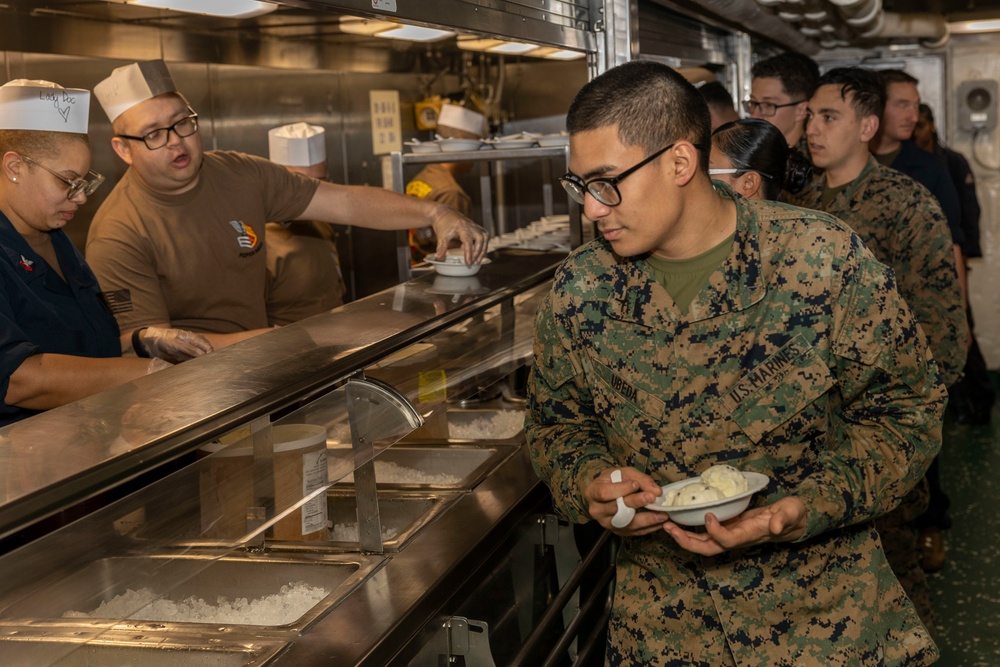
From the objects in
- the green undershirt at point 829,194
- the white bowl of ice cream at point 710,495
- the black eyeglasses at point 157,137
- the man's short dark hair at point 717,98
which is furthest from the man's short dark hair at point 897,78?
the white bowl of ice cream at point 710,495

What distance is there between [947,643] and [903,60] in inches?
208

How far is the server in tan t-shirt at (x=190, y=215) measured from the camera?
2.82 meters

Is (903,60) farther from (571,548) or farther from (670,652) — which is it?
(670,652)

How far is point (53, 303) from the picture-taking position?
2.44 meters

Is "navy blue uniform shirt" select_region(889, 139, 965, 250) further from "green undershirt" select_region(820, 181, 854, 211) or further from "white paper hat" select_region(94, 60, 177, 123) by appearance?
"white paper hat" select_region(94, 60, 177, 123)

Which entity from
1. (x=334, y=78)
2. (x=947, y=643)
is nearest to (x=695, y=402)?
(x=947, y=643)

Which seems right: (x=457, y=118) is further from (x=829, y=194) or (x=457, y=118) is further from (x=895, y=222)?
(x=895, y=222)

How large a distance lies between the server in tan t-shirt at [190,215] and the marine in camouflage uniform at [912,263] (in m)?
1.27

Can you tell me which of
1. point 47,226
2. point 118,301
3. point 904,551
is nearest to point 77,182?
point 47,226

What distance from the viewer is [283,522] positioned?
198cm

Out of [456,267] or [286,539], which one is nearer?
[286,539]

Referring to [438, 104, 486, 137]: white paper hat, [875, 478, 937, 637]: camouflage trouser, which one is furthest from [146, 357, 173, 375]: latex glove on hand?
[438, 104, 486, 137]: white paper hat

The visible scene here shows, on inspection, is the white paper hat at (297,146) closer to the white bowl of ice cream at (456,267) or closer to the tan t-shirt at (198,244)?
the tan t-shirt at (198,244)

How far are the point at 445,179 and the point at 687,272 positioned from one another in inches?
134
